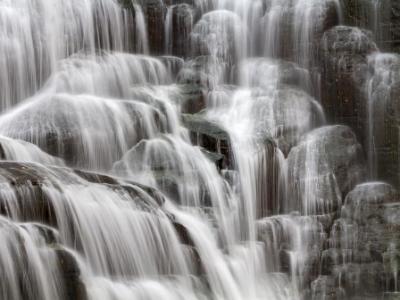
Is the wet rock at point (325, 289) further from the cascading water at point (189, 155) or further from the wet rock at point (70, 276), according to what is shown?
the wet rock at point (70, 276)

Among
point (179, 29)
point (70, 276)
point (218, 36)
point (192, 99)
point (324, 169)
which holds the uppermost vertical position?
point (179, 29)

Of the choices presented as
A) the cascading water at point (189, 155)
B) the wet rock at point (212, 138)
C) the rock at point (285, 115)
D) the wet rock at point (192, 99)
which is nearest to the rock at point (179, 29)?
the cascading water at point (189, 155)

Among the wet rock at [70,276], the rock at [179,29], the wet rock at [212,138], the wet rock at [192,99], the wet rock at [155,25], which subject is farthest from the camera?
the rock at [179,29]

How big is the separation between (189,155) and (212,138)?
90 centimetres

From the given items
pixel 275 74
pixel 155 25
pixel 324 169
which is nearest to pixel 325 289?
pixel 324 169

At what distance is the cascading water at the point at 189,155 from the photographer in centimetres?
1022

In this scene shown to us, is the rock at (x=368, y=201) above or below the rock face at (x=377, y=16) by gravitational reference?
below

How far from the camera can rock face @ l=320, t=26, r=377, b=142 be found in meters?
16.3

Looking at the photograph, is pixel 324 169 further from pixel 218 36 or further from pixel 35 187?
pixel 35 187

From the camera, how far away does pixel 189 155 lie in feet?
45.5

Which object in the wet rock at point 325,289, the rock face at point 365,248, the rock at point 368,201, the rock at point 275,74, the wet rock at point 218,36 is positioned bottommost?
the wet rock at point 325,289

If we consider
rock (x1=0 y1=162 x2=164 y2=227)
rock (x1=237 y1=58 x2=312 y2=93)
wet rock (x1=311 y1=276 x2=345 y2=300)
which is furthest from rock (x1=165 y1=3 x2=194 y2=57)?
rock (x1=0 y1=162 x2=164 y2=227)

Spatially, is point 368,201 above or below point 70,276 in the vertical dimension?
below

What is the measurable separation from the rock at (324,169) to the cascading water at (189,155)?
0.03 m
